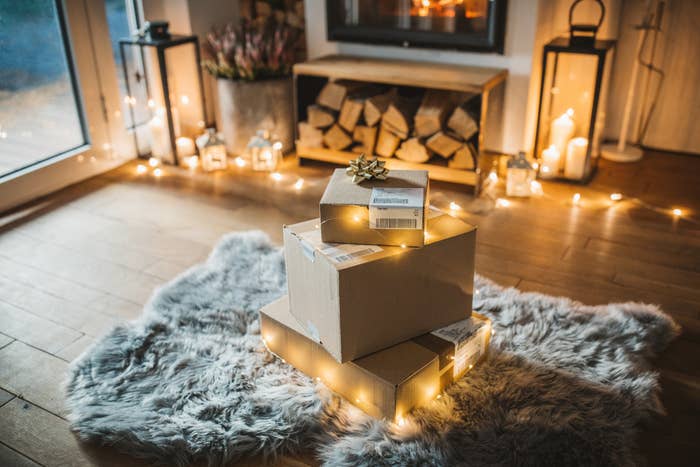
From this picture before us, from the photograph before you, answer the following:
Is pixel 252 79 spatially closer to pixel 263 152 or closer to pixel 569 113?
pixel 263 152

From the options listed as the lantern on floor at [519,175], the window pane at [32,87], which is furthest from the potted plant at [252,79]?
the lantern on floor at [519,175]

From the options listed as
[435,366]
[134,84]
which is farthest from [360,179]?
[134,84]

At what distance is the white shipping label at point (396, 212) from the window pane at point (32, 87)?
2078 millimetres

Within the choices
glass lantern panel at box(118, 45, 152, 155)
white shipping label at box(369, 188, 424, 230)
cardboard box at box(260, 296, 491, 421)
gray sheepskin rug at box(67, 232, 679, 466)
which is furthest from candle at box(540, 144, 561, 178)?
glass lantern panel at box(118, 45, 152, 155)

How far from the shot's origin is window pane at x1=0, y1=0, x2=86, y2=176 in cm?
281

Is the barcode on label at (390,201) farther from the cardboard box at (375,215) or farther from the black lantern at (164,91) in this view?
the black lantern at (164,91)

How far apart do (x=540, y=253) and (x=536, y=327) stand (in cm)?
56

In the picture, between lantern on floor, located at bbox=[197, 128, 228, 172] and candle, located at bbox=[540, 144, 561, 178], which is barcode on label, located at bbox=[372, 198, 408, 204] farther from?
lantern on floor, located at bbox=[197, 128, 228, 172]

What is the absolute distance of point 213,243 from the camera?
255 cm

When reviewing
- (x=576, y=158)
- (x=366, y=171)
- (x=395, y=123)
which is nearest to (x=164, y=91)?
(x=395, y=123)

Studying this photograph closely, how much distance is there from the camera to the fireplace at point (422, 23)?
288 centimetres

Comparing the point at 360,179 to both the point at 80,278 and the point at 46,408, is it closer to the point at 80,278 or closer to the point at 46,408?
the point at 46,408

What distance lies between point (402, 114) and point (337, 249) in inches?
61.4

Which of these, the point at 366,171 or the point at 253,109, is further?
the point at 253,109
